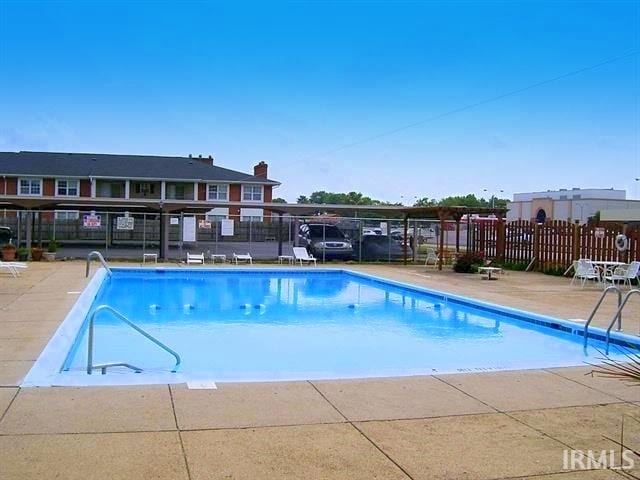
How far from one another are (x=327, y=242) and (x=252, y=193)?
729 inches

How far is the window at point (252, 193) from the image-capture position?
45.2 metres

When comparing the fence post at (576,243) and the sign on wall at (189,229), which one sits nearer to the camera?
the fence post at (576,243)

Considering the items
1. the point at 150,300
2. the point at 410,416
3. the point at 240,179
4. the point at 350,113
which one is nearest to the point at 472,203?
the point at 240,179

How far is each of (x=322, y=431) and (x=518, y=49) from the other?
18.7 meters

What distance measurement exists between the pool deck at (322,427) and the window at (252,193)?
37.7 metres

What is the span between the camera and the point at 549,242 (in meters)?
23.2

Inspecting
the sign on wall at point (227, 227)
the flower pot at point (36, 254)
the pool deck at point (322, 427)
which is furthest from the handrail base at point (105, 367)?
the sign on wall at point (227, 227)

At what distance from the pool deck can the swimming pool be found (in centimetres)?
66

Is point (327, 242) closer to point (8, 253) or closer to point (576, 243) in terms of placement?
point (576, 243)

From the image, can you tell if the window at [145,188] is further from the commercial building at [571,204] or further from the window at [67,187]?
the commercial building at [571,204]

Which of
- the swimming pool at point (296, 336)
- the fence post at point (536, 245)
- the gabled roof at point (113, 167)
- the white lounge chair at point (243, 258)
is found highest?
the gabled roof at point (113, 167)

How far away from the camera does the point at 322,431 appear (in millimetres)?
5148

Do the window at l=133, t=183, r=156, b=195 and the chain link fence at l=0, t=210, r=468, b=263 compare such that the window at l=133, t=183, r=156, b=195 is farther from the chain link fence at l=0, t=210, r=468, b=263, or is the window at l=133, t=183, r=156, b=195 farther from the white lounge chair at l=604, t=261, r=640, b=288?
the white lounge chair at l=604, t=261, r=640, b=288

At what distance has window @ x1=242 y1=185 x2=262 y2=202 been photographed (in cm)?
4516
